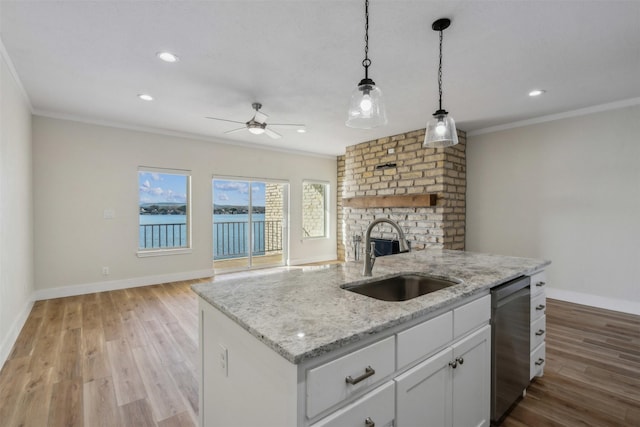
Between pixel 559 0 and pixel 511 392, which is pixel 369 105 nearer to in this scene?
pixel 559 0

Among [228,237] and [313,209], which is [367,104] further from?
[228,237]

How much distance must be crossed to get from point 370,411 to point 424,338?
37 cm

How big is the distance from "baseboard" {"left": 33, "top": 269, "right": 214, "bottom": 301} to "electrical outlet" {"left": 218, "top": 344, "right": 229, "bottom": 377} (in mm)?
4217

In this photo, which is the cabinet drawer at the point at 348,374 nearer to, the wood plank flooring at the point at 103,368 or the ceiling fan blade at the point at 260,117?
the wood plank flooring at the point at 103,368

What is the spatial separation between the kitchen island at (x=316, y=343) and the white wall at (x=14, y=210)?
240 centimetres

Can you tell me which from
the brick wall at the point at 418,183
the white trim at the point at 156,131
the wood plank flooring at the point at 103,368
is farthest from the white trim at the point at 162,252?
the brick wall at the point at 418,183

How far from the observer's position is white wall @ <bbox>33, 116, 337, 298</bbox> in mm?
4055

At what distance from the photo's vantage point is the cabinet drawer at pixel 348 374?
87 centimetres

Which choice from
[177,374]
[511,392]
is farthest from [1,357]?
[511,392]

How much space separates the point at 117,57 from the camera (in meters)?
2.53

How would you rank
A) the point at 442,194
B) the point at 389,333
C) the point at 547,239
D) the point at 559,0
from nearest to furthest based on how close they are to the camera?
the point at 389,333 → the point at 559,0 → the point at 547,239 → the point at 442,194

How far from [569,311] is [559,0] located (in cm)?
343

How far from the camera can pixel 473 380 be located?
4.91ft

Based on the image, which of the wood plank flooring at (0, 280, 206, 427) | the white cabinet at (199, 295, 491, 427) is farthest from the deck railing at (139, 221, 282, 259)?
the white cabinet at (199, 295, 491, 427)
